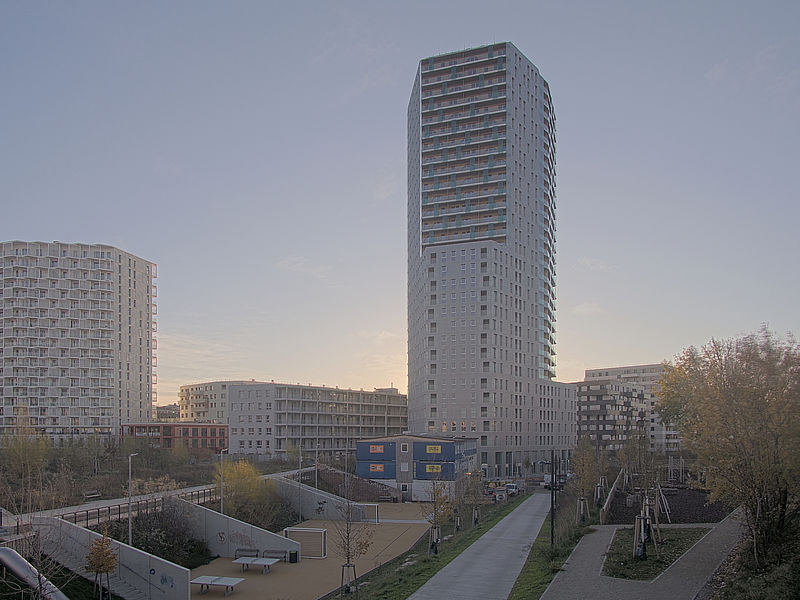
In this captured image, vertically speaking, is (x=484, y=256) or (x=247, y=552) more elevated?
(x=484, y=256)

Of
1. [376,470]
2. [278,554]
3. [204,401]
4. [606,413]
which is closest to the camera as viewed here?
Answer: [278,554]

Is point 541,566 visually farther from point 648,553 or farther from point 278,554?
point 278,554

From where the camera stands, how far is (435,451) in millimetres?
69562

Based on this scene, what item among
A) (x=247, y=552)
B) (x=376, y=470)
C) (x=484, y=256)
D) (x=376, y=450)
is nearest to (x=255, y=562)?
(x=247, y=552)

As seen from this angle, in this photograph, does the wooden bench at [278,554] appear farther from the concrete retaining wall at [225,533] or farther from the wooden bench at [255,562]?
the wooden bench at [255,562]

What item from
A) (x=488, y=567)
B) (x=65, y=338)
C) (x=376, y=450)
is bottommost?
(x=376, y=450)

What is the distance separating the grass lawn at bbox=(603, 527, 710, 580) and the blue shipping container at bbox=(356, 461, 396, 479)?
38.6 meters

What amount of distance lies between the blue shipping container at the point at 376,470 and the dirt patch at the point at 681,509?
24.6 m

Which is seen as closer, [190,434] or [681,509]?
[681,509]

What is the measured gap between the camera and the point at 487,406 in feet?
342

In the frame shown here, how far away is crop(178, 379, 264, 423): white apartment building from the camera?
17062 centimetres

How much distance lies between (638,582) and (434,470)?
4612cm

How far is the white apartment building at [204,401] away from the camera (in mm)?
170625

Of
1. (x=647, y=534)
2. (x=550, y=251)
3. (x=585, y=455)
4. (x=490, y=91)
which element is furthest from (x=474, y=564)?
(x=550, y=251)
